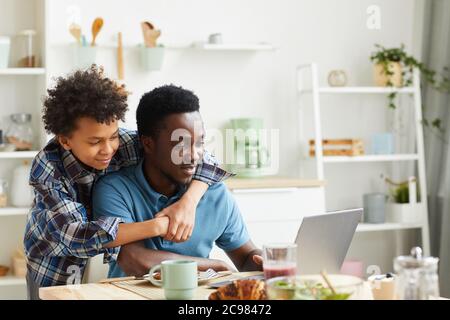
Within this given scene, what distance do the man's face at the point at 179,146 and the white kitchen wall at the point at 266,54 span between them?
166 centimetres

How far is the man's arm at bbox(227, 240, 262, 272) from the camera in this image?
2213 millimetres

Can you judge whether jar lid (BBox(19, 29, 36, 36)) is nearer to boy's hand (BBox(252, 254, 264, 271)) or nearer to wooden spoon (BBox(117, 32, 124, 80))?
wooden spoon (BBox(117, 32, 124, 80))

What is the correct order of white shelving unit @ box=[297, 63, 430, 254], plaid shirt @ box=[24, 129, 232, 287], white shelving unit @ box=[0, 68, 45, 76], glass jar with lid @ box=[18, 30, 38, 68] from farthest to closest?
white shelving unit @ box=[297, 63, 430, 254], glass jar with lid @ box=[18, 30, 38, 68], white shelving unit @ box=[0, 68, 45, 76], plaid shirt @ box=[24, 129, 232, 287]

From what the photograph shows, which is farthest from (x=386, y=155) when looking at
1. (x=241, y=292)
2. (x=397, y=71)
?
(x=241, y=292)

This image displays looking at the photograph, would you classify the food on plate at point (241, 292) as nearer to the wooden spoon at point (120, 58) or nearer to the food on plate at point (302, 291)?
the food on plate at point (302, 291)

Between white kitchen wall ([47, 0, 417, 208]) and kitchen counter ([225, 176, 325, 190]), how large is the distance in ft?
1.25

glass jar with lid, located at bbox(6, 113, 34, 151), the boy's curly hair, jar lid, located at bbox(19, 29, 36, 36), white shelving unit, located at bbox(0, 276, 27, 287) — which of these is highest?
jar lid, located at bbox(19, 29, 36, 36)

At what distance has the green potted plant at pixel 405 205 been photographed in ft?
13.2

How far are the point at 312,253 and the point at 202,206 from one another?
50 centimetres

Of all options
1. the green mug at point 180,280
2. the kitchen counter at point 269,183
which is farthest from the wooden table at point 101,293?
the kitchen counter at point 269,183

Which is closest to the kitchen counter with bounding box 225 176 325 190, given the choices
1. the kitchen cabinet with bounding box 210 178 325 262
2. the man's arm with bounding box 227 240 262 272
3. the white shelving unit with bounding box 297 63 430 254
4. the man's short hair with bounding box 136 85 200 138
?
the kitchen cabinet with bounding box 210 178 325 262

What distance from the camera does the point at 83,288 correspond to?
6.05ft

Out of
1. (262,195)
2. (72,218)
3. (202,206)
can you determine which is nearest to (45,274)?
(72,218)
